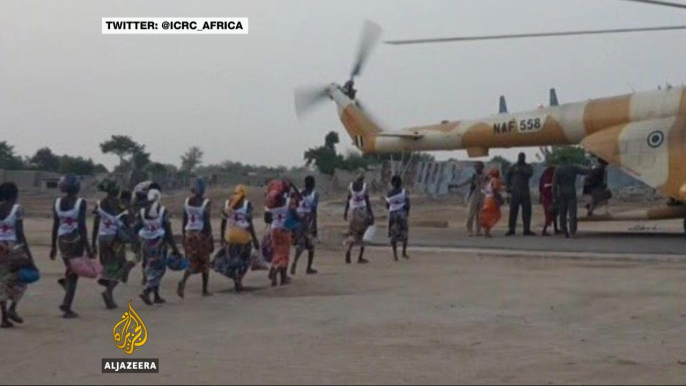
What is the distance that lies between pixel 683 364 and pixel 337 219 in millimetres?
27314

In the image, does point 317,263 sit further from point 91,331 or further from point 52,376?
point 52,376

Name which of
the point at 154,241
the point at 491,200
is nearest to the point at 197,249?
the point at 154,241

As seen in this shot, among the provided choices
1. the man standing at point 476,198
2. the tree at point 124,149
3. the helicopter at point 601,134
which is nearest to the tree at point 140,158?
the tree at point 124,149

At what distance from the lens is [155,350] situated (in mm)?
8719

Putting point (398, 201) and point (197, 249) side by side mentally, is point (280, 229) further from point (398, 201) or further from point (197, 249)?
point (398, 201)

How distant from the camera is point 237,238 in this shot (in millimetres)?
13211

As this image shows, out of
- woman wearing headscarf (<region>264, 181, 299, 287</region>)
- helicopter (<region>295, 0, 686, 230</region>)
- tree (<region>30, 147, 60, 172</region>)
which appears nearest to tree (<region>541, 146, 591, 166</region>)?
helicopter (<region>295, 0, 686, 230</region>)

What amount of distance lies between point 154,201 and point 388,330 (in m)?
3.77

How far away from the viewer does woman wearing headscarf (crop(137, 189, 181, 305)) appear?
12.0 meters

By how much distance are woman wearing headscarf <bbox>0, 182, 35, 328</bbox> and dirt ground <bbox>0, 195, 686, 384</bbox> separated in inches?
11.0

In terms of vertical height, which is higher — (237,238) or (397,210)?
(397,210)

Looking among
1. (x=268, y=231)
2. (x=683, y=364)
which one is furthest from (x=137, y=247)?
(x=683, y=364)

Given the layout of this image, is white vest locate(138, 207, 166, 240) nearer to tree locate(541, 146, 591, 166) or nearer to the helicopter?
the helicopter

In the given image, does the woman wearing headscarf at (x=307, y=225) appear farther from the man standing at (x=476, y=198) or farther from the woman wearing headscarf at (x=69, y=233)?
the man standing at (x=476, y=198)
